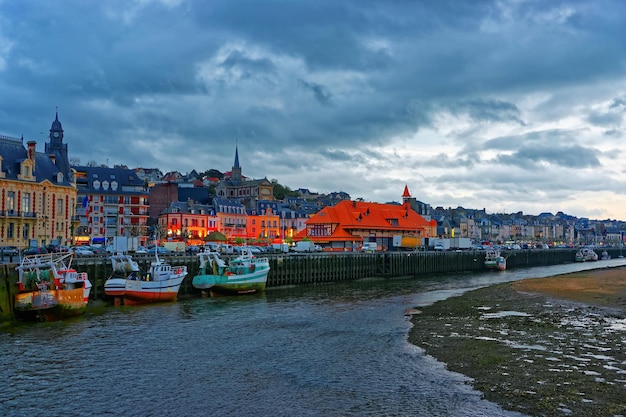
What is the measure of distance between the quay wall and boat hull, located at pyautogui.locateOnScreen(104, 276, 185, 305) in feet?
7.06

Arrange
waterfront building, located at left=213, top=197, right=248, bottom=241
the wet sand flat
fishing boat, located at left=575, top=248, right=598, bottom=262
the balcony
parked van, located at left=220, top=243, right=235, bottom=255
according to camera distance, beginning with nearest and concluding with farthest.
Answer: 1. the wet sand flat
2. the balcony
3. parked van, located at left=220, top=243, right=235, bottom=255
4. waterfront building, located at left=213, top=197, right=248, bottom=241
5. fishing boat, located at left=575, top=248, right=598, bottom=262

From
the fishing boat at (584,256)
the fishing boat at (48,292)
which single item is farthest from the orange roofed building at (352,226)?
the fishing boat at (584,256)

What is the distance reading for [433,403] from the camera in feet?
64.5

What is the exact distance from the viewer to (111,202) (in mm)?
112688

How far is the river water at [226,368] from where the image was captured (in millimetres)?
19875

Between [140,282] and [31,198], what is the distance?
28126 millimetres

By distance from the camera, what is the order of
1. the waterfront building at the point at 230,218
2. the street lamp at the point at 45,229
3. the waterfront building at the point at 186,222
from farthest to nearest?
the waterfront building at the point at 230,218
the waterfront building at the point at 186,222
the street lamp at the point at 45,229

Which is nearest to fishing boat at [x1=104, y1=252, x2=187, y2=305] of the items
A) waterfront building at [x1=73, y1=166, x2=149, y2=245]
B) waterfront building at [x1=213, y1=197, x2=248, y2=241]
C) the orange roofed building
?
the orange roofed building

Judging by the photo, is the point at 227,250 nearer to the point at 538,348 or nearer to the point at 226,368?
the point at 226,368

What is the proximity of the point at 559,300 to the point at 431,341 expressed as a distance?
22000 millimetres

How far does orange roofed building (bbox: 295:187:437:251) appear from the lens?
9731cm

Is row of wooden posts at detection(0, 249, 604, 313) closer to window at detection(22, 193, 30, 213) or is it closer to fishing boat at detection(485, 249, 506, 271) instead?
fishing boat at detection(485, 249, 506, 271)

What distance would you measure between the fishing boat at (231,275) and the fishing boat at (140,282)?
3027 mm

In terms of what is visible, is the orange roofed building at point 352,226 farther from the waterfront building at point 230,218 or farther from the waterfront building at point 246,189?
the waterfront building at point 246,189
